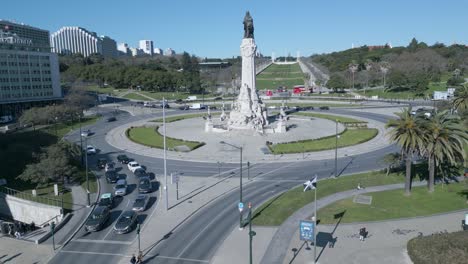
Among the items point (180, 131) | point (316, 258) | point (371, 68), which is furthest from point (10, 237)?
point (371, 68)

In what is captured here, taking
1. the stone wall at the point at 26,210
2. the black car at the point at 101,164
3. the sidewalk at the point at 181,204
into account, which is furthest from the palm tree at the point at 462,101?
the stone wall at the point at 26,210

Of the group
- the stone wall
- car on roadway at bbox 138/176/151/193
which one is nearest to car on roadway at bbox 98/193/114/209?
car on roadway at bbox 138/176/151/193

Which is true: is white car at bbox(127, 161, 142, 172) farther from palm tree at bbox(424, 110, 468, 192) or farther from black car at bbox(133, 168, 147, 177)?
palm tree at bbox(424, 110, 468, 192)

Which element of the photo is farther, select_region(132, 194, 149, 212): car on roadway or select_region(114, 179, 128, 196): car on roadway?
select_region(114, 179, 128, 196): car on roadway

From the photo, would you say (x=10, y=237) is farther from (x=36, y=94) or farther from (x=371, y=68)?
(x=371, y=68)

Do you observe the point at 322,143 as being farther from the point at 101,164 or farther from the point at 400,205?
the point at 101,164

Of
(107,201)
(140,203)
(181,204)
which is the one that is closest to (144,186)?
(107,201)

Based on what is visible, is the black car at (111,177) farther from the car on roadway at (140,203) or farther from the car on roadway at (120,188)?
the car on roadway at (140,203)
